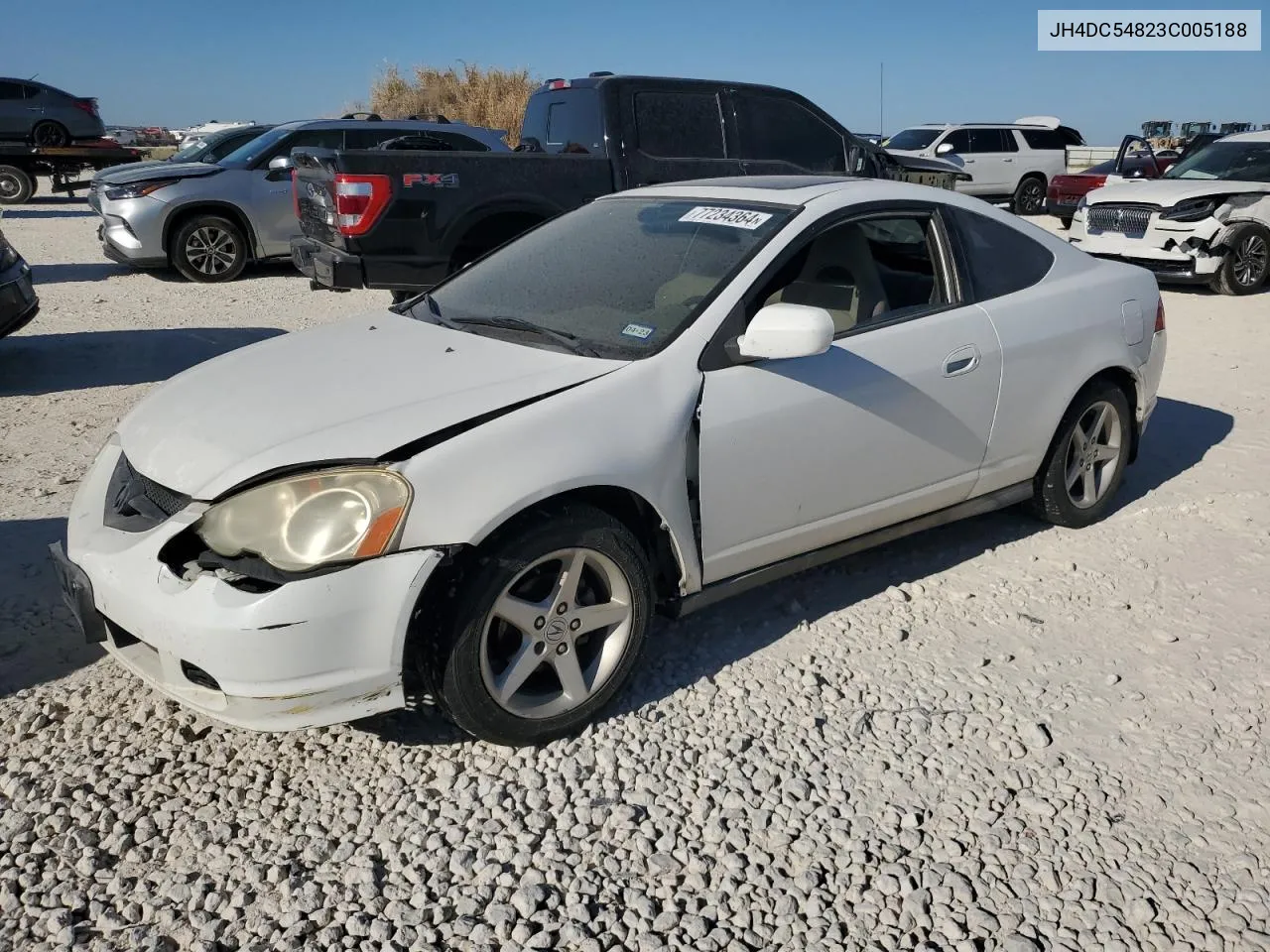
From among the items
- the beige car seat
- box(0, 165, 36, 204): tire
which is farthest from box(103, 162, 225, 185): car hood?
box(0, 165, 36, 204): tire

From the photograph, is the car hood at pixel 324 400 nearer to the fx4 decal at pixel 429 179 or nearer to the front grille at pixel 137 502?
the front grille at pixel 137 502

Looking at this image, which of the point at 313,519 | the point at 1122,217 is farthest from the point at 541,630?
the point at 1122,217

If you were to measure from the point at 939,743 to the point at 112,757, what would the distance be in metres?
2.38

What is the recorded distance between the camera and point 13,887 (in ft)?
8.41

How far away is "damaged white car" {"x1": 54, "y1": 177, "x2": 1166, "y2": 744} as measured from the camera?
273 centimetres

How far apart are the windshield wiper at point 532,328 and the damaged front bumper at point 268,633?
0.92 metres

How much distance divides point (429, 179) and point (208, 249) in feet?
17.2

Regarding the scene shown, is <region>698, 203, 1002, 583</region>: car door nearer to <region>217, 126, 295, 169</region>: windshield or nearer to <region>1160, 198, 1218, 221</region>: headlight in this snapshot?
<region>1160, 198, 1218, 221</region>: headlight

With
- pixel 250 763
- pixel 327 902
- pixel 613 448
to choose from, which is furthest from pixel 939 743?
pixel 250 763

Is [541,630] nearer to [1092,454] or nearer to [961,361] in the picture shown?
[961,361]

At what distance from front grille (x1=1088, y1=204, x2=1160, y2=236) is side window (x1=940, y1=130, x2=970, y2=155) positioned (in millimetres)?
7745

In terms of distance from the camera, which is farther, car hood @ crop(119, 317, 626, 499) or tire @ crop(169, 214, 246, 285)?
tire @ crop(169, 214, 246, 285)

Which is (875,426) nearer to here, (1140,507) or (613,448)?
(613,448)

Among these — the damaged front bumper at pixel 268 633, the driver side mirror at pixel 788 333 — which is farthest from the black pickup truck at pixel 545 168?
the damaged front bumper at pixel 268 633
